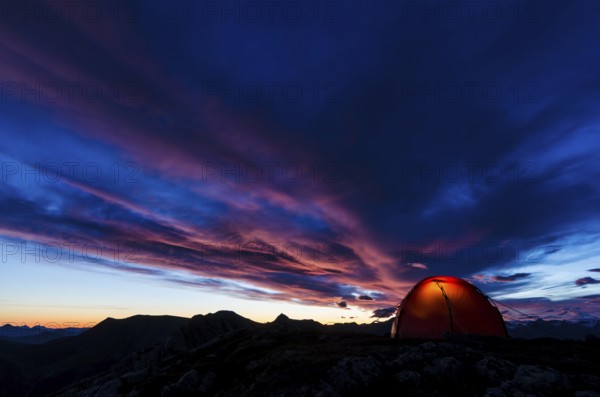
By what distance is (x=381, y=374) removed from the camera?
14.2m

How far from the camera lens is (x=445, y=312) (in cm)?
2495

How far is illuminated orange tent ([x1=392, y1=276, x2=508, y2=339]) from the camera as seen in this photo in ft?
80.8

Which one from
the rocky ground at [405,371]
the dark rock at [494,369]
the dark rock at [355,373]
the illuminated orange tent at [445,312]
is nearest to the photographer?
the rocky ground at [405,371]

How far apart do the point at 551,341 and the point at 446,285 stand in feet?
25.9

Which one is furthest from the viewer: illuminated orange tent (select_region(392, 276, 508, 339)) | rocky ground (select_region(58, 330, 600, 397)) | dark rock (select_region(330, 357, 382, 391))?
illuminated orange tent (select_region(392, 276, 508, 339))

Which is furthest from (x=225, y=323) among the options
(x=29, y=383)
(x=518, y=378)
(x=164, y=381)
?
(x=29, y=383)

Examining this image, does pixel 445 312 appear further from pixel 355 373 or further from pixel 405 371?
pixel 355 373

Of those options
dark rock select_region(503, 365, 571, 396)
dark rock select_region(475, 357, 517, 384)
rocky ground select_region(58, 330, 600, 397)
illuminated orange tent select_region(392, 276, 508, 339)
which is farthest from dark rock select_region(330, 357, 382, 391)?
illuminated orange tent select_region(392, 276, 508, 339)

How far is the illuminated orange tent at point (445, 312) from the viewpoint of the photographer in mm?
24617

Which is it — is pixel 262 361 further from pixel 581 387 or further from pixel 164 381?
pixel 581 387

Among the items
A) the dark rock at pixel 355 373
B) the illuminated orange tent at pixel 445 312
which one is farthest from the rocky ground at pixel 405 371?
the illuminated orange tent at pixel 445 312

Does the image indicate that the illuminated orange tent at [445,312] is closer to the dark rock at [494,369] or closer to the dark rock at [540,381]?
the dark rock at [494,369]

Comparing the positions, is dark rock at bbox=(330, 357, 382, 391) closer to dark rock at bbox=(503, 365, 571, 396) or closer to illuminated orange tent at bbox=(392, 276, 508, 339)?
dark rock at bbox=(503, 365, 571, 396)

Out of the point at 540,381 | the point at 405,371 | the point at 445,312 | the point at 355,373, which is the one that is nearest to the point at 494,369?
the point at 540,381
